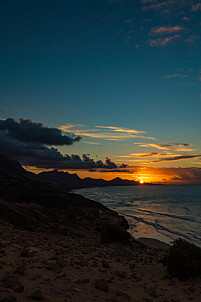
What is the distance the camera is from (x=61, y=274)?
8500 millimetres

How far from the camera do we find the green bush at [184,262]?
10.5m

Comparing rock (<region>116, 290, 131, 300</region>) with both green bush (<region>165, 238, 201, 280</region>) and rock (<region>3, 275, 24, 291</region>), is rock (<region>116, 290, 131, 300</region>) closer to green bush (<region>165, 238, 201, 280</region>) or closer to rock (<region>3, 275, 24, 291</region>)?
rock (<region>3, 275, 24, 291</region>)

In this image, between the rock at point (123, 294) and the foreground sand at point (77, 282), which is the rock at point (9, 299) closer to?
the foreground sand at point (77, 282)

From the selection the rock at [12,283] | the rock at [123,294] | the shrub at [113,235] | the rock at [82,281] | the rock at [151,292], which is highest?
Answer: the rock at [12,283]

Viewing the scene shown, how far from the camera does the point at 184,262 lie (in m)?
10.7

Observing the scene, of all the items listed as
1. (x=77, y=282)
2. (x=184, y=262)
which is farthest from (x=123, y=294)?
(x=184, y=262)

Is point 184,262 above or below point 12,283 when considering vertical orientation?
below

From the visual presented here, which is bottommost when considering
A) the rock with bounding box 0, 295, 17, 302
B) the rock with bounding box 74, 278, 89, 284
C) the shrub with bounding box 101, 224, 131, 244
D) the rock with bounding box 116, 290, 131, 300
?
the shrub with bounding box 101, 224, 131, 244

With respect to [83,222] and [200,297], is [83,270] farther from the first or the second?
[83,222]

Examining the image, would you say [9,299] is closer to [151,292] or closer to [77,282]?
[77,282]

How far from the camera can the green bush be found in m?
10.5

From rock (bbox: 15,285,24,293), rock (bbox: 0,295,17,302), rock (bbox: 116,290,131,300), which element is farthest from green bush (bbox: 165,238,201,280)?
rock (bbox: 0,295,17,302)

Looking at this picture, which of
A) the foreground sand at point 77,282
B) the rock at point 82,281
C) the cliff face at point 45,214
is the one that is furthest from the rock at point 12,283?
the cliff face at point 45,214

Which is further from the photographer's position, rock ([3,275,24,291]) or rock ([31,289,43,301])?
rock ([3,275,24,291])
